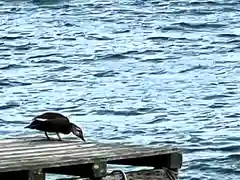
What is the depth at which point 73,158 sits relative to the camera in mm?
5531

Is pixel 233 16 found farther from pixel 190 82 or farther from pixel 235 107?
pixel 235 107

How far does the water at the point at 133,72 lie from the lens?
1460 cm

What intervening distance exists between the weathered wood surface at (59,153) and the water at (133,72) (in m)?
6.22

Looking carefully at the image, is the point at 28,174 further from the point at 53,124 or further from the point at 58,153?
the point at 53,124

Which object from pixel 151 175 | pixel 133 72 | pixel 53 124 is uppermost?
pixel 53 124

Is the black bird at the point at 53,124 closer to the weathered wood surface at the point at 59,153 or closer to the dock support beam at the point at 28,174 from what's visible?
the weathered wood surface at the point at 59,153

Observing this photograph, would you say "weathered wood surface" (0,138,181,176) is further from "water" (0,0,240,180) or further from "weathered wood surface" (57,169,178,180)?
"water" (0,0,240,180)

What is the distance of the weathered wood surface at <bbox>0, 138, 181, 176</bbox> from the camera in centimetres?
536

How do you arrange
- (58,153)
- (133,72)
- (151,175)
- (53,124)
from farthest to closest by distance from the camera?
(133,72) → (53,124) → (151,175) → (58,153)

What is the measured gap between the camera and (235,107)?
16.7m

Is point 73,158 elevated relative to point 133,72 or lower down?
elevated

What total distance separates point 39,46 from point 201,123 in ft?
28.1

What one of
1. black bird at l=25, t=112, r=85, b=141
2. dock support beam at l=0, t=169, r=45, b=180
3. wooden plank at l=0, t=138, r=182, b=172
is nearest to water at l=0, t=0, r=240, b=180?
black bird at l=25, t=112, r=85, b=141

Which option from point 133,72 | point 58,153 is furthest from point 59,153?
point 133,72
